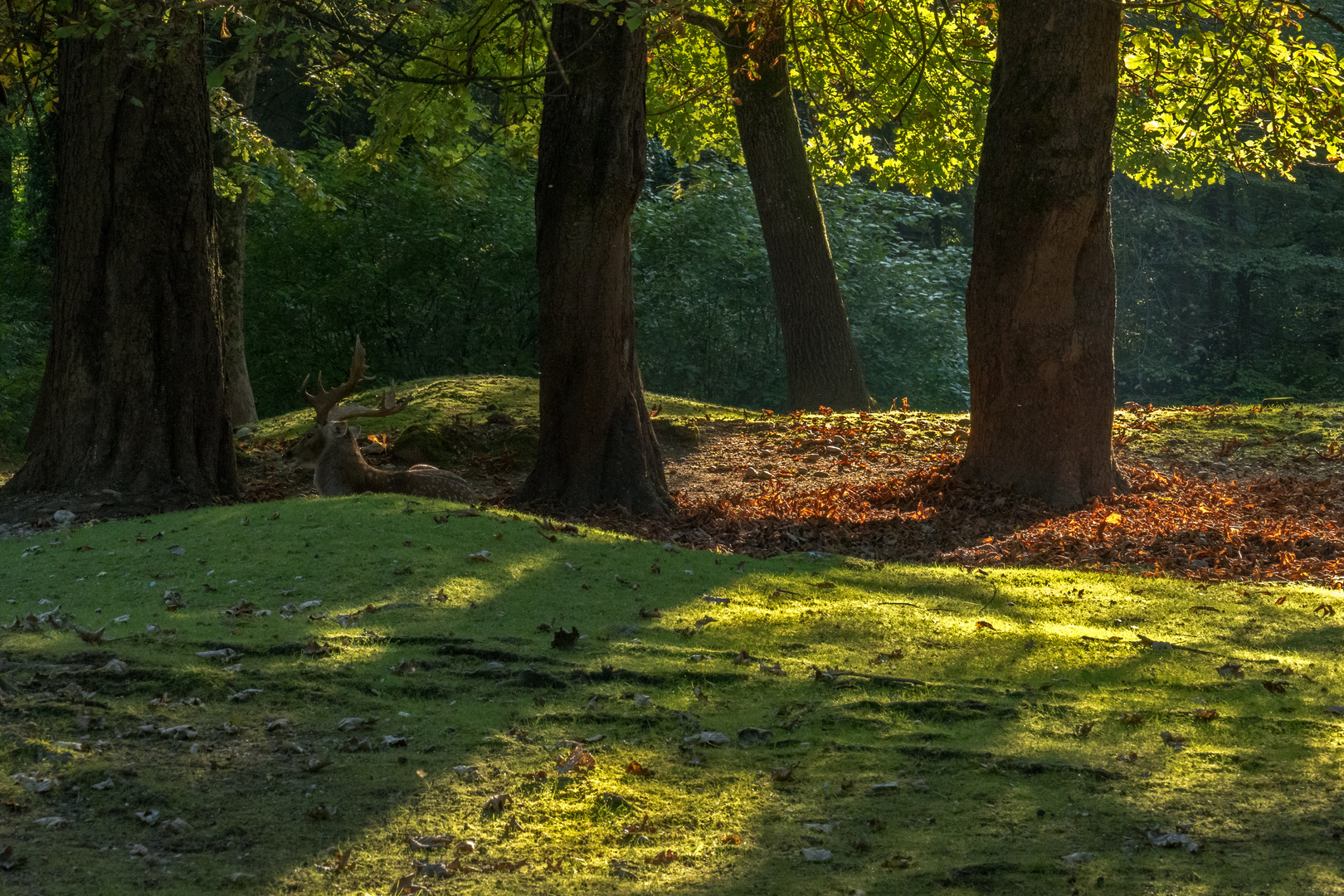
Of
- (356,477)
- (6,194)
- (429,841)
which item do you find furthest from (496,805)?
(6,194)

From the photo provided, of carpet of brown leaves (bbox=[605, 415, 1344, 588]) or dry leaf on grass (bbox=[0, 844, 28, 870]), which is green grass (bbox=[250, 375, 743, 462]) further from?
dry leaf on grass (bbox=[0, 844, 28, 870])

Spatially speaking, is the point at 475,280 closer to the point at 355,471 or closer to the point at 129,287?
the point at 355,471

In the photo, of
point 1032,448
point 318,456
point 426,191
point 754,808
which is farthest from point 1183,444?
point 426,191

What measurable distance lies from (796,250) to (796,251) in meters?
0.02

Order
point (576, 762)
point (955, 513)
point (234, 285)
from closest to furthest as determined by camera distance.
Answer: point (576, 762) → point (955, 513) → point (234, 285)

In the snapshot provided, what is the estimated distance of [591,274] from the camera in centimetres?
938

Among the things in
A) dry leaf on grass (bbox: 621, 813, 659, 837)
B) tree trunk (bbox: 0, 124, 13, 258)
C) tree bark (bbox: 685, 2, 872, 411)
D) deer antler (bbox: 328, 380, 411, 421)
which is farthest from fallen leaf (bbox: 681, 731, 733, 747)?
tree trunk (bbox: 0, 124, 13, 258)

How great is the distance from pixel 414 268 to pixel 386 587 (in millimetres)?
12671

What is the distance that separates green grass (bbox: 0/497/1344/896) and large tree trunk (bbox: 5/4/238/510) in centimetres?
208

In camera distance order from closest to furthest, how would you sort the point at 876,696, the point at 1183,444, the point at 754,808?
the point at 754,808 → the point at 876,696 → the point at 1183,444

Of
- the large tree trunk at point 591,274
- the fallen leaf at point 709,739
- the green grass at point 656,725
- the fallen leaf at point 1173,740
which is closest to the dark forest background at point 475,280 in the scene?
the large tree trunk at point 591,274

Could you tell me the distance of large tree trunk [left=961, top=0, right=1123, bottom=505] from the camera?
31.2ft

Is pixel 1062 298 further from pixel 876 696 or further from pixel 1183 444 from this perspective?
pixel 876 696

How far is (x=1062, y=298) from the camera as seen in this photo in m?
9.73
